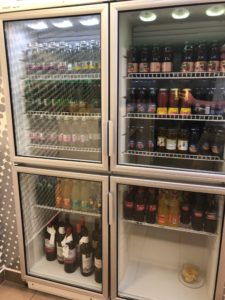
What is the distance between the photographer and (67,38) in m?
1.70

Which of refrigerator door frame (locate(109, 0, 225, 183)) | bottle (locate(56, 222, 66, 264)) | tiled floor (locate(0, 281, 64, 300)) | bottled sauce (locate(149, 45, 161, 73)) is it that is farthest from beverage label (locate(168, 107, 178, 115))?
tiled floor (locate(0, 281, 64, 300))

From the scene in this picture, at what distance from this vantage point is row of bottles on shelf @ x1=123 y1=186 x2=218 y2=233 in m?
1.58

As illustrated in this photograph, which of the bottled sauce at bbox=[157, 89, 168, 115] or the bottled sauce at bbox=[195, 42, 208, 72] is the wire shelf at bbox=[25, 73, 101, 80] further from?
the bottled sauce at bbox=[195, 42, 208, 72]

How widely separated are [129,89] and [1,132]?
93 cm

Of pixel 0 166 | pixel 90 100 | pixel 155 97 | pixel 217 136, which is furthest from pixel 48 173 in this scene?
pixel 217 136

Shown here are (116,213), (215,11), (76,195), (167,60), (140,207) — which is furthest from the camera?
(76,195)

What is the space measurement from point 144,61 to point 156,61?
0.24ft

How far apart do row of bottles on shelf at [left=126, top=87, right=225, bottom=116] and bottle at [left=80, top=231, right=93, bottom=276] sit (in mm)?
1046

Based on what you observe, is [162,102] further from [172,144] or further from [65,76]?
[65,76]

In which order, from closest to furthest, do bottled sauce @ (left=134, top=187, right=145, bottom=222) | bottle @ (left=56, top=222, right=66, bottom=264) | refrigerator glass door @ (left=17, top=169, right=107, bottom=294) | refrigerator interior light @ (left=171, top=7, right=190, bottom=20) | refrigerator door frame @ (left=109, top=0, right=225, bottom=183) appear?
refrigerator door frame @ (left=109, top=0, right=225, bottom=183)
refrigerator interior light @ (left=171, top=7, right=190, bottom=20)
bottled sauce @ (left=134, top=187, right=145, bottom=222)
refrigerator glass door @ (left=17, top=169, right=107, bottom=294)
bottle @ (left=56, top=222, right=66, bottom=264)

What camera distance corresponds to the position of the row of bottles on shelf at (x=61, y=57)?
1.63m

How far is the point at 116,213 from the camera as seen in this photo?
1.58m

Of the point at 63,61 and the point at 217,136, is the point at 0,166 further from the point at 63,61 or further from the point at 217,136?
the point at 217,136

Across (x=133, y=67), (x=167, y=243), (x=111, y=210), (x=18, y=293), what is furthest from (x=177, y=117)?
(x=18, y=293)
